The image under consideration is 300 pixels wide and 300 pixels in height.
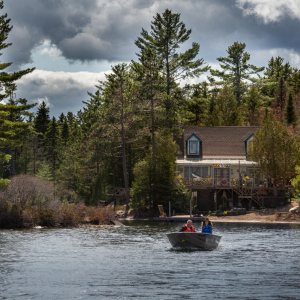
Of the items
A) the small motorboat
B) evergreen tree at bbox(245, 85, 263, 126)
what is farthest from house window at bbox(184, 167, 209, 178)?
the small motorboat

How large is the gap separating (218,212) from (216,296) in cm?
4244

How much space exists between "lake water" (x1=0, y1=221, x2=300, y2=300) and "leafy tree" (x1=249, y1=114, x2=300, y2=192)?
22.1 m

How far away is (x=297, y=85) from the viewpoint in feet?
392

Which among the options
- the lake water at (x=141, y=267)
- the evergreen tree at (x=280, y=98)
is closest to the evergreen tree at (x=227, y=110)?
the evergreen tree at (x=280, y=98)

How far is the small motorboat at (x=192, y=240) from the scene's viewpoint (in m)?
33.4

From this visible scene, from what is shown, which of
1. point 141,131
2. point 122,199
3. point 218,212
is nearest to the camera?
point 218,212

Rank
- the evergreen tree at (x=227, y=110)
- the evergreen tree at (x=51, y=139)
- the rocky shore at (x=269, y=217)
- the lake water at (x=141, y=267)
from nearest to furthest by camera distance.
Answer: the lake water at (x=141, y=267) → the rocky shore at (x=269, y=217) → the evergreen tree at (x=227, y=110) → the evergreen tree at (x=51, y=139)

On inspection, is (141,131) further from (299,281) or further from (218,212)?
(299,281)

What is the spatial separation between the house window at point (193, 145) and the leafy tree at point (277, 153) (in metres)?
8.94

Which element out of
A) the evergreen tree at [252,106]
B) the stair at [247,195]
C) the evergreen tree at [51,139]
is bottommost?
the stair at [247,195]

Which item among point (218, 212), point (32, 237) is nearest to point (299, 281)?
point (32, 237)

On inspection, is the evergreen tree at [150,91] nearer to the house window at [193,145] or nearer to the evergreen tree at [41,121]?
the house window at [193,145]

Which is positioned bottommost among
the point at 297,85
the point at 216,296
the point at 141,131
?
the point at 216,296

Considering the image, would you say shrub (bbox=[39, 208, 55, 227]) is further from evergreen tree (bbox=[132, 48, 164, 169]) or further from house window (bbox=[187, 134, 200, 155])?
house window (bbox=[187, 134, 200, 155])
